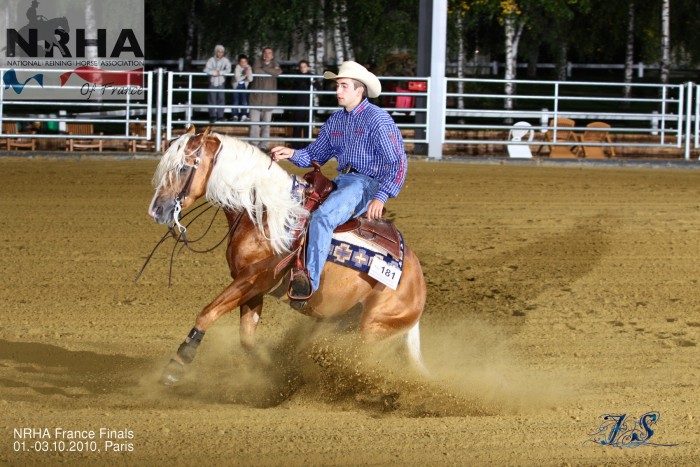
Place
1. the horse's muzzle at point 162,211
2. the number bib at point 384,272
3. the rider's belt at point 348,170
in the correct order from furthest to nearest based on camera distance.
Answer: the rider's belt at point 348,170 → the number bib at point 384,272 → the horse's muzzle at point 162,211

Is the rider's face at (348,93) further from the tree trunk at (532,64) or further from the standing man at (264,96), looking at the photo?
the tree trunk at (532,64)

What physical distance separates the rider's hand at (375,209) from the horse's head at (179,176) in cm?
96

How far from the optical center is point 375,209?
585 cm

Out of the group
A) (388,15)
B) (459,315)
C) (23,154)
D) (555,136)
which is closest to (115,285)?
(459,315)

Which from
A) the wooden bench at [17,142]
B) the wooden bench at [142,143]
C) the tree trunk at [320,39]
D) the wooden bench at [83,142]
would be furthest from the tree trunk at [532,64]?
the wooden bench at [17,142]

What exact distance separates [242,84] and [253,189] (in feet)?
37.5

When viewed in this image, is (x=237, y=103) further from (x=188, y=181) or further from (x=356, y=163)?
(x=188, y=181)

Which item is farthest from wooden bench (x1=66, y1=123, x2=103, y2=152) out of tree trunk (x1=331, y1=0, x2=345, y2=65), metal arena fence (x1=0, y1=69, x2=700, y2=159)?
tree trunk (x1=331, y1=0, x2=345, y2=65)

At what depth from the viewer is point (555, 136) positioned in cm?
1681

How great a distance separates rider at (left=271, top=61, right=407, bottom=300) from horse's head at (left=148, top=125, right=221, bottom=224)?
518 millimetres

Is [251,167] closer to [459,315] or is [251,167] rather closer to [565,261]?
[459,315]

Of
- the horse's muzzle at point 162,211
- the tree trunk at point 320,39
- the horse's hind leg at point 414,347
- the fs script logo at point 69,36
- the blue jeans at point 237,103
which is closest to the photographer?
the horse's muzzle at point 162,211

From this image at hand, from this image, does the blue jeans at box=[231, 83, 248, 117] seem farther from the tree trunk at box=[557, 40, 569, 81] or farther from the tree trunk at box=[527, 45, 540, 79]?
the tree trunk at box=[527, 45, 540, 79]

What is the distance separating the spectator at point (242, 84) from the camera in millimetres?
16469
